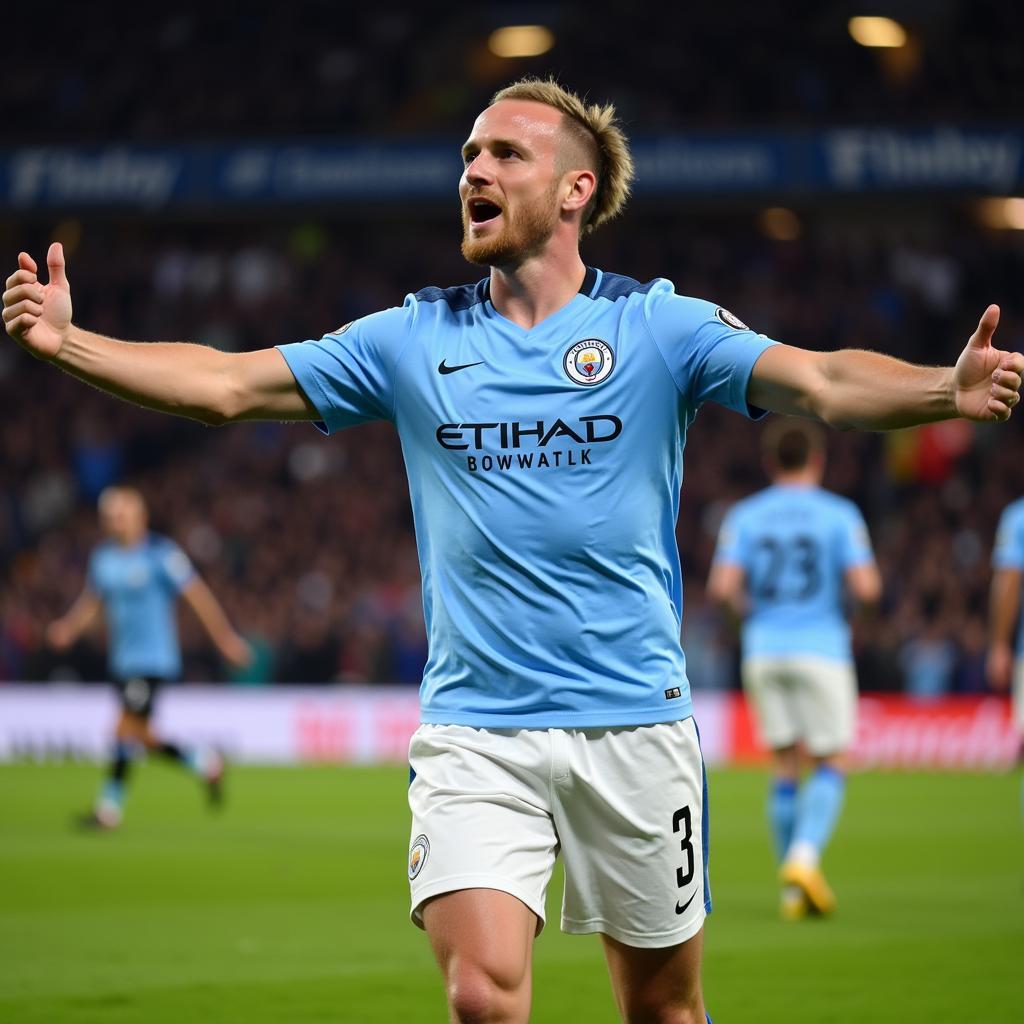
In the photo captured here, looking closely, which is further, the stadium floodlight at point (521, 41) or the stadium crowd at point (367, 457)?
the stadium floodlight at point (521, 41)

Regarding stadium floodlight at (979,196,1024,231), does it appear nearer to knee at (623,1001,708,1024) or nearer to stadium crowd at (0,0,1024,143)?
stadium crowd at (0,0,1024,143)

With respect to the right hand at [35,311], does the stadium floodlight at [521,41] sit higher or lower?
higher

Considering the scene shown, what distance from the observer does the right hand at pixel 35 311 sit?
4.28m

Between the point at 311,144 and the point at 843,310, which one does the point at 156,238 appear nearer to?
the point at 311,144

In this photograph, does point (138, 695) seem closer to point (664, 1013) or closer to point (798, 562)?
point (798, 562)

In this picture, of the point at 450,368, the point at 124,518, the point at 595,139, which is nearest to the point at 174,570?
the point at 124,518

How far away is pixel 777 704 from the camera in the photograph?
1064 centimetres

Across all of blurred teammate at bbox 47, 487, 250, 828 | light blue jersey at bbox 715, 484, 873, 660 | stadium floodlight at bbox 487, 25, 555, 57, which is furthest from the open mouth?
stadium floodlight at bbox 487, 25, 555, 57

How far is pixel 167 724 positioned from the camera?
2184 centimetres

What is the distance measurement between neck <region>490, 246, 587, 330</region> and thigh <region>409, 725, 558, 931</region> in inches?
40.3

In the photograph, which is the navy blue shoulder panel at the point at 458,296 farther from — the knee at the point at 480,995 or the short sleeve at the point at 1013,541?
the short sleeve at the point at 1013,541

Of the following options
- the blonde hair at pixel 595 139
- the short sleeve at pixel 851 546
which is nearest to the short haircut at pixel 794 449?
the short sleeve at pixel 851 546

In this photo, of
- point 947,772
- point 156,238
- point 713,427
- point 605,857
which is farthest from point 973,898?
point 156,238

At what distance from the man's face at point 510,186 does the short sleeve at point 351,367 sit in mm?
278
